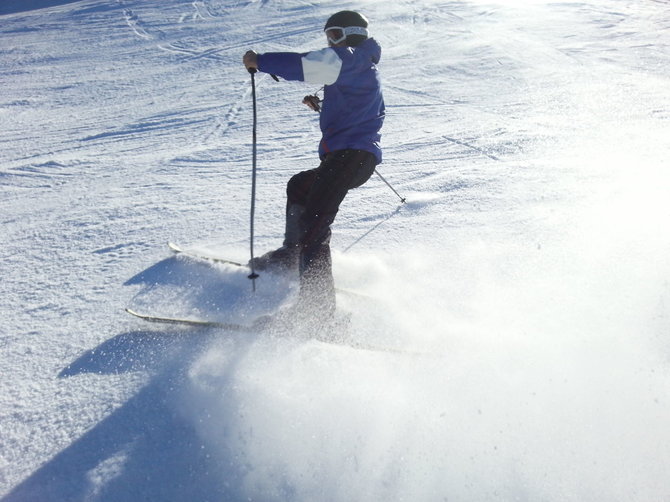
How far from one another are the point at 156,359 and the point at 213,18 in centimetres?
1310

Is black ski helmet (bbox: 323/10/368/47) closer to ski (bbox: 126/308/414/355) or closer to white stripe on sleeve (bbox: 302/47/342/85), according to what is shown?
white stripe on sleeve (bbox: 302/47/342/85)

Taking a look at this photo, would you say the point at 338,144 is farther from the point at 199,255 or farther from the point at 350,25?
the point at 199,255

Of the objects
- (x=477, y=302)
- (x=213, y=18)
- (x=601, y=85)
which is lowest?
(x=477, y=302)

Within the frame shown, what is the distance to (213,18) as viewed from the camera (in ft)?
44.7

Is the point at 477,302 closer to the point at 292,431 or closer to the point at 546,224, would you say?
the point at 546,224

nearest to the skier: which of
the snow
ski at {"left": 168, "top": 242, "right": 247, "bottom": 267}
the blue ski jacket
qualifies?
the blue ski jacket

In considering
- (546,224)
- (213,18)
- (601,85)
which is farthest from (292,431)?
(213,18)

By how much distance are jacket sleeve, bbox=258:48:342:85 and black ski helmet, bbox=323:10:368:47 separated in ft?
0.87

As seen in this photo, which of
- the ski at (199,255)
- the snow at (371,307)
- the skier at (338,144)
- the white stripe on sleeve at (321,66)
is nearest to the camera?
the snow at (371,307)

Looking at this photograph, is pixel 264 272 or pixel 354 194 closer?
pixel 264 272

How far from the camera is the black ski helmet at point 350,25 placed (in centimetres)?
296

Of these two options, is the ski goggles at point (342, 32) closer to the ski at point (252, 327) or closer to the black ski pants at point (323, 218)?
the black ski pants at point (323, 218)

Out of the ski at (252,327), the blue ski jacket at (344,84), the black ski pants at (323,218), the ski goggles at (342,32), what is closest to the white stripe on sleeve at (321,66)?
the blue ski jacket at (344,84)

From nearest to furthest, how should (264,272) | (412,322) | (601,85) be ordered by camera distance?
(412,322), (264,272), (601,85)
